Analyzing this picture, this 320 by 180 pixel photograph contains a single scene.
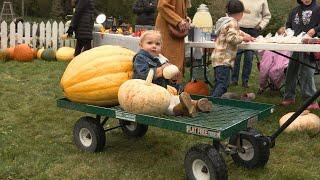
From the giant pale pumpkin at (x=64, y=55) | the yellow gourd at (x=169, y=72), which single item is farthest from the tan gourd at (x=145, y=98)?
the giant pale pumpkin at (x=64, y=55)

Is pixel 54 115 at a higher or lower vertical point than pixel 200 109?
lower

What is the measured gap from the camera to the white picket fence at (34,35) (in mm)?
12546

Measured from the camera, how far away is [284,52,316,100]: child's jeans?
21.8ft

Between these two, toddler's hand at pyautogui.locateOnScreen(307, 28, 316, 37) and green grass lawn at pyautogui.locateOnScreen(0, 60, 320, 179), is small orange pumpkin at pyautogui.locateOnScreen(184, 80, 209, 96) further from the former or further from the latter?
toddler's hand at pyautogui.locateOnScreen(307, 28, 316, 37)

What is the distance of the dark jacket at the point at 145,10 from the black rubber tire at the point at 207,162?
7053 mm

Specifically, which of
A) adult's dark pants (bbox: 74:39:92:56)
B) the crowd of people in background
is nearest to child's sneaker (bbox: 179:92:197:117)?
the crowd of people in background

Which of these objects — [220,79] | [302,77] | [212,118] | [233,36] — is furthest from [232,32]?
[212,118]

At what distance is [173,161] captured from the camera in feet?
14.9

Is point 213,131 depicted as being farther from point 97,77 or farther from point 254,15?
point 254,15

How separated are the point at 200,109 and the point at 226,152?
0.47 m

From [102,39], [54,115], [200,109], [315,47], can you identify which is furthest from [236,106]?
[102,39]

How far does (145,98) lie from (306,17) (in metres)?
3.46

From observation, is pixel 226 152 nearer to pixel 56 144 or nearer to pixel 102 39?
pixel 56 144

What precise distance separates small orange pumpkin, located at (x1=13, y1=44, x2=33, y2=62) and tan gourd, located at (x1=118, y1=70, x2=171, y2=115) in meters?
7.40
